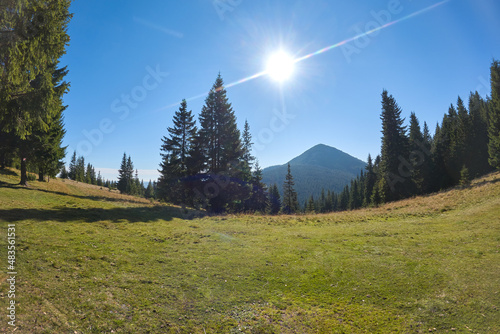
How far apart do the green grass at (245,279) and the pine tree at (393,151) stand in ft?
93.1

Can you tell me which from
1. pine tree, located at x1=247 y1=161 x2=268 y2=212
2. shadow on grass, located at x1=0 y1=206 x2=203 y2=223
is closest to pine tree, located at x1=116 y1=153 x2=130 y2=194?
pine tree, located at x1=247 y1=161 x2=268 y2=212

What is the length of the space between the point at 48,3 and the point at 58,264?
485 inches

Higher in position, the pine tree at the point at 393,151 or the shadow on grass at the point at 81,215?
the pine tree at the point at 393,151

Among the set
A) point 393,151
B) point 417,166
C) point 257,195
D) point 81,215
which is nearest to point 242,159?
point 257,195

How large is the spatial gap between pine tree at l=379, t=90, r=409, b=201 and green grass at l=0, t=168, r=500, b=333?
93.1 ft

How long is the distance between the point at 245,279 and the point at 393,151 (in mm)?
42274

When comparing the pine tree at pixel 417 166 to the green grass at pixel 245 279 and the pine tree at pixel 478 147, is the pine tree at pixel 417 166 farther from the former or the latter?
the green grass at pixel 245 279

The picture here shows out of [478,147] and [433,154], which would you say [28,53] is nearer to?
[433,154]

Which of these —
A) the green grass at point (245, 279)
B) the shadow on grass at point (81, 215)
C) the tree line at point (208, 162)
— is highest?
the tree line at point (208, 162)

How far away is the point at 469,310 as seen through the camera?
6090mm

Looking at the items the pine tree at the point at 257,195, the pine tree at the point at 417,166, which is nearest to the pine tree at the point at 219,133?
the pine tree at the point at 257,195

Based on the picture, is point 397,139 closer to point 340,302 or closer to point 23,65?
point 340,302

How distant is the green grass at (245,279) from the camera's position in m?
5.77

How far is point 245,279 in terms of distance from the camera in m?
8.63
